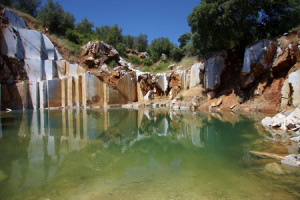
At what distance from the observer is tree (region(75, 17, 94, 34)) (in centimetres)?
3494

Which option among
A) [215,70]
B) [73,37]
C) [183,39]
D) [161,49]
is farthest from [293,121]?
[161,49]

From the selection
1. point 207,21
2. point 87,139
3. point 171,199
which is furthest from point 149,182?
point 207,21

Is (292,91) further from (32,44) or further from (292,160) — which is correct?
(32,44)

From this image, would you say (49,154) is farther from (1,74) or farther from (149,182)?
(1,74)

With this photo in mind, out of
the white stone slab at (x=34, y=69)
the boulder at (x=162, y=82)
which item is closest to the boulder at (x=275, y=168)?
the boulder at (x=162, y=82)

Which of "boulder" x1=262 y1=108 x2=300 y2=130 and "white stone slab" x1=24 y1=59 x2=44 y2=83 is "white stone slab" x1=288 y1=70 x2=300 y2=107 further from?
"white stone slab" x1=24 y1=59 x2=44 y2=83

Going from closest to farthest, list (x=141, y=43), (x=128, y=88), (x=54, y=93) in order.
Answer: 1. (x=54, y=93)
2. (x=128, y=88)
3. (x=141, y=43)

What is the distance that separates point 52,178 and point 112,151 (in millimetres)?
1803

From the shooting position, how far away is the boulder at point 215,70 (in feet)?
57.3

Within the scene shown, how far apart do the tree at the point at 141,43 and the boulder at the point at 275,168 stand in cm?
4098

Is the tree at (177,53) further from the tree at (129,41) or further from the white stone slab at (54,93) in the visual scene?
the white stone slab at (54,93)

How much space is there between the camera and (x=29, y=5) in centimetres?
3184

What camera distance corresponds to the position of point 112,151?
17.1 ft

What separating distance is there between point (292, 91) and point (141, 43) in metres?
37.5
